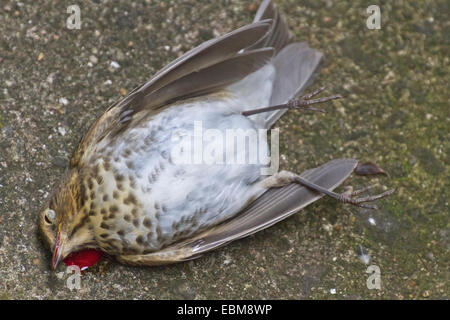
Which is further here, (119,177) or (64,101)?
(64,101)

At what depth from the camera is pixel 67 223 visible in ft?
11.4

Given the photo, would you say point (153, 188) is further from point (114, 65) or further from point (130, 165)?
point (114, 65)

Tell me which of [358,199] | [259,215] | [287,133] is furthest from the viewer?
[287,133]

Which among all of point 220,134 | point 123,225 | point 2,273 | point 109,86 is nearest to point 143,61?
point 109,86

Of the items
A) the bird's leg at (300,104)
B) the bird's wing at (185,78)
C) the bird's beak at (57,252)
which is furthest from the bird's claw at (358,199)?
the bird's beak at (57,252)

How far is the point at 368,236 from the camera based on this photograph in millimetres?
3887

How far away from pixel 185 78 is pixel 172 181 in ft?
1.80

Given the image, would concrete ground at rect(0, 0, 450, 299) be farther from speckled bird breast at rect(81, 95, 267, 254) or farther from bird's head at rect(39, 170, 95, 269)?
speckled bird breast at rect(81, 95, 267, 254)

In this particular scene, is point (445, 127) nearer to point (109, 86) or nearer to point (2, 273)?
point (109, 86)

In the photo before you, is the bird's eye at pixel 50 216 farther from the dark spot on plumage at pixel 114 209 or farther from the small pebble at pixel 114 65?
the small pebble at pixel 114 65

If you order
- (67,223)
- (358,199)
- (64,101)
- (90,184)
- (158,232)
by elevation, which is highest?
(64,101)

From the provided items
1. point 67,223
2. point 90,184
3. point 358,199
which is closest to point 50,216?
point 67,223

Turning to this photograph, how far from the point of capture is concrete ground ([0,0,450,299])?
3664 mm

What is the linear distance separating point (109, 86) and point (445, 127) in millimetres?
2080
